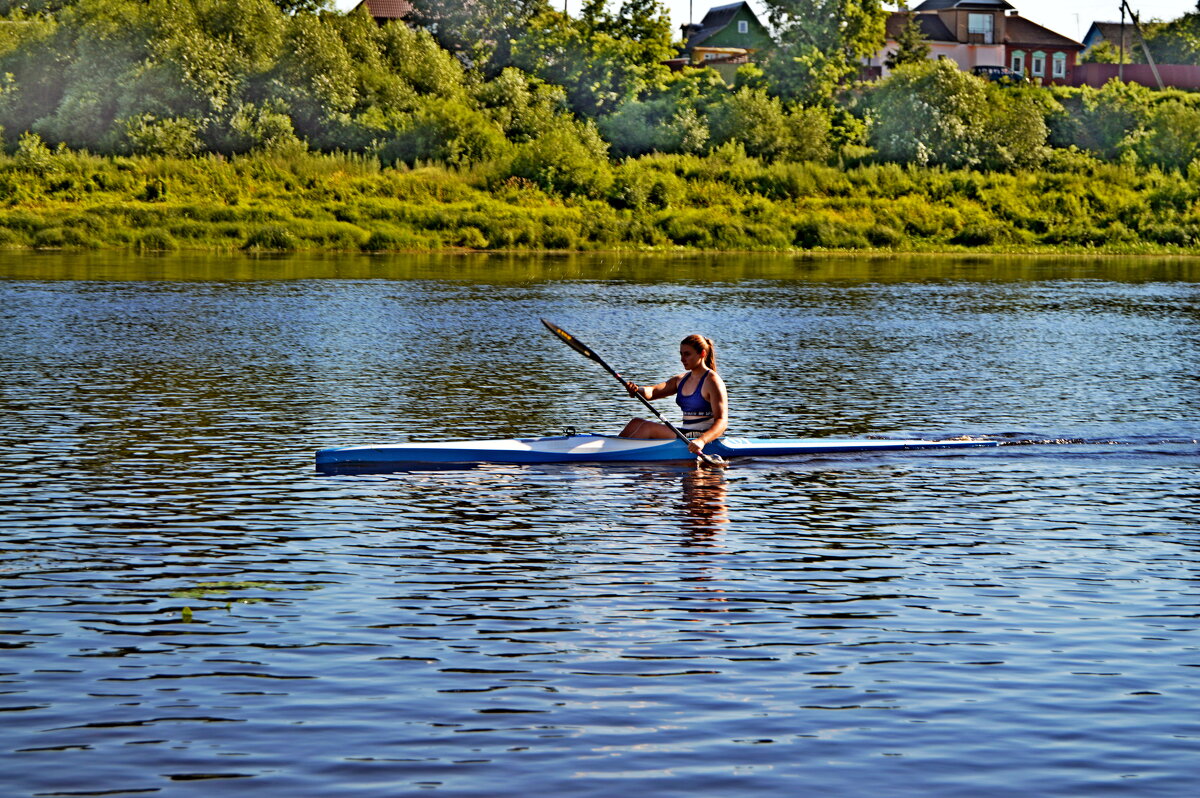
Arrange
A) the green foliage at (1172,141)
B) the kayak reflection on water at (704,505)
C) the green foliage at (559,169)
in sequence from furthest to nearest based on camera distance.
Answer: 1. the green foliage at (1172,141)
2. the green foliage at (559,169)
3. the kayak reflection on water at (704,505)

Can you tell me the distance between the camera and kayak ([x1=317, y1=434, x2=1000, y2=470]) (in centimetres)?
1655

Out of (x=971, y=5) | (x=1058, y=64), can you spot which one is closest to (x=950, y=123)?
(x=971, y=5)

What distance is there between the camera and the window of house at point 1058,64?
113 metres

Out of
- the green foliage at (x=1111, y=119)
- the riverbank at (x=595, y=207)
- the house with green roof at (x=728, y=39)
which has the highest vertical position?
the house with green roof at (x=728, y=39)

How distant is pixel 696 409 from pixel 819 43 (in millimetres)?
74524

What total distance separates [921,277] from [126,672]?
155ft

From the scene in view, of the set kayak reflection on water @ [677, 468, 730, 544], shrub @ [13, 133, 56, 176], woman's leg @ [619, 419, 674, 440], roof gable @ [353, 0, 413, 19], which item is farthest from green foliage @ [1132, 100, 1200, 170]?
kayak reflection on water @ [677, 468, 730, 544]

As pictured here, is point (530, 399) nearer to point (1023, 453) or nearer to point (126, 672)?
point (1023, 453)

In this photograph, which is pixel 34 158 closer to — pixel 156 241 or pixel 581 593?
pixel 156 241

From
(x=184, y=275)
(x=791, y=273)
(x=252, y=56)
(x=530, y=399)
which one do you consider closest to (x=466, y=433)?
(x=530, y=399)

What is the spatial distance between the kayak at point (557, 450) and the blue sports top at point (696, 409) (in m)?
0.28

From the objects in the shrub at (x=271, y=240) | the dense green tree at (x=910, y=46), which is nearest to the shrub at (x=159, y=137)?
the shrub at (x=271, y=240)

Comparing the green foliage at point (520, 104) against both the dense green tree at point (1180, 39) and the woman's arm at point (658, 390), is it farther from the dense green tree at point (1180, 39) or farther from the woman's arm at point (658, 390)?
the woman's arm at point (658, 390)

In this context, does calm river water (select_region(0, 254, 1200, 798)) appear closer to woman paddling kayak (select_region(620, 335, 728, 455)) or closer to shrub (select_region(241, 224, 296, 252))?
woman paddling kayak (select_region(620, 335, 728, 455))
